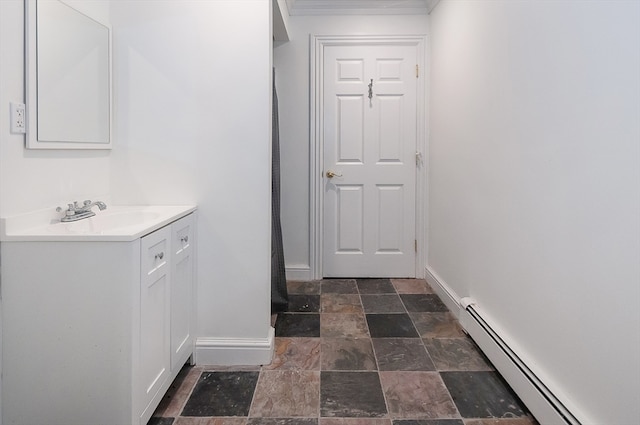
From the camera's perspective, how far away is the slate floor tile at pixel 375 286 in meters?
3.20

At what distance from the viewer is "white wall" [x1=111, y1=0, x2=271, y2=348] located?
1.98 metres

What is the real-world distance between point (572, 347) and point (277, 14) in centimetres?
258

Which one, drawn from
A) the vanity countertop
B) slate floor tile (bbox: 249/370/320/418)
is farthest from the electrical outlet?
slate floor tile (bbox: 249/370/320/418)

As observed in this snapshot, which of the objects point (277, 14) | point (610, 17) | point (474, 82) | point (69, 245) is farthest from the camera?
point (277, 14)

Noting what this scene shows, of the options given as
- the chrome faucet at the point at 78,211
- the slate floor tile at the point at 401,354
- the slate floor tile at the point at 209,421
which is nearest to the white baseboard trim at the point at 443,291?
the slate floor tile at the point at 401,354

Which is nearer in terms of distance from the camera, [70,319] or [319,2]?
[70,319]

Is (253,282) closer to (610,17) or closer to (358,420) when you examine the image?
(358,420)

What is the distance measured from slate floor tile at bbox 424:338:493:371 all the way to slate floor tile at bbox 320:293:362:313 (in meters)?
0.66

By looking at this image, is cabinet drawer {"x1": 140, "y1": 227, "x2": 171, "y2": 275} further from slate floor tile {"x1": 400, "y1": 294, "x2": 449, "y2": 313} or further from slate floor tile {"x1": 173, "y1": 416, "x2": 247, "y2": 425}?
slate floor tile {"x1": 400, "y1": 294, "x2": 449, "y2": 313}

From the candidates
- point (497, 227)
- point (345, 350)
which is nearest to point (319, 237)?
point (345, 350)

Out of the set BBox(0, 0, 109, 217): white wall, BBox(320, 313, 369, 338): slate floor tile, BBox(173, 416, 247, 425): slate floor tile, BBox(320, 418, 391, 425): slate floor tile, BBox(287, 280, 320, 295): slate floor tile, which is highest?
BBox(0, 0, 109, 217): white wall

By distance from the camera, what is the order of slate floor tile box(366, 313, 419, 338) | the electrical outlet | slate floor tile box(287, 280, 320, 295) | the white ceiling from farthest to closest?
the white ceiling, slate floor tile box(287, 280, 320, 295), slate floor tile box(366, 313, 419, 338), the electrical outlet

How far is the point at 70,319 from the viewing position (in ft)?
4.50

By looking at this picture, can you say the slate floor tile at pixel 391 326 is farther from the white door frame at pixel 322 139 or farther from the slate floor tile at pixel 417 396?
the white door frame at pixel 322 139
